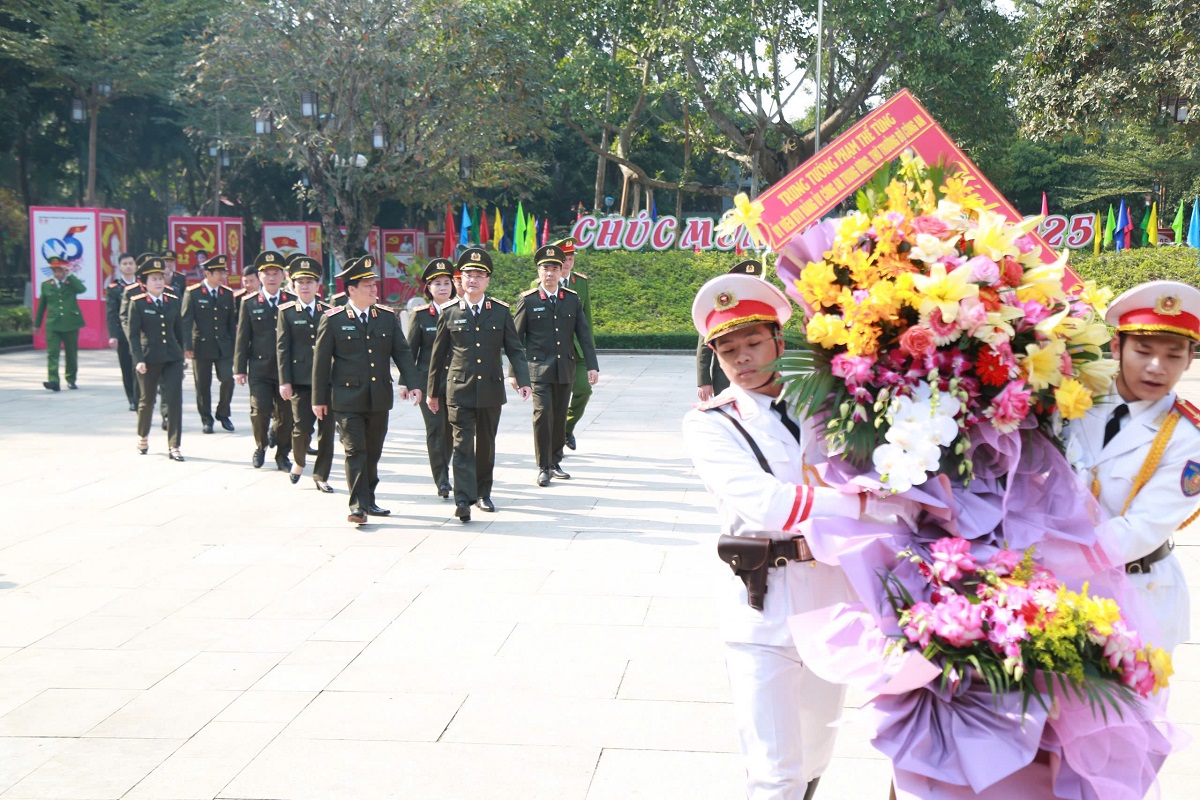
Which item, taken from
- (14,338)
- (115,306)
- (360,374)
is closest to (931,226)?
(360,374)

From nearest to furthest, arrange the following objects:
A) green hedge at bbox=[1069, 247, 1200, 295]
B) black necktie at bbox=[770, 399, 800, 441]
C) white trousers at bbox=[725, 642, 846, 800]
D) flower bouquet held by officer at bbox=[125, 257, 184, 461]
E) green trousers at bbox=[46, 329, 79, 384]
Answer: white trousers at bbox=[725, 642, 846, 800]
black necktie at bbox=[770, 399, 800, 441]
flower bouquet held by officer at bbox=[125, 257, 184, 461]
green trousers at bbox=[46, 329, 79, 384]
green hedge at bbox=[1069, 247, 1200, 295]

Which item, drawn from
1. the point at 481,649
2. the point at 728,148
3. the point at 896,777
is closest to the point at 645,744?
the point at 481,649

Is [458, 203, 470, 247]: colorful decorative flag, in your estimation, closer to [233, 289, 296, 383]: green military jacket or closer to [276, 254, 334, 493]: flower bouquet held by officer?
[233, 289, 296, 383]: green military jacket

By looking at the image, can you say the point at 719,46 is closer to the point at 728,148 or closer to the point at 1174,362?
the point at 728,148

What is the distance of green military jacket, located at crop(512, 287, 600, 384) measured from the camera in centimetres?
973

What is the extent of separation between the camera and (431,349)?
9023mm

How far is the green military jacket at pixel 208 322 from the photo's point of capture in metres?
12.3

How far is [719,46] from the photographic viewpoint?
25.4 metres

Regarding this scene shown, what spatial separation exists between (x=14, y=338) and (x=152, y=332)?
1323 cm

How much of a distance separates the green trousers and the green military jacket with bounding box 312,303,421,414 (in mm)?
8657

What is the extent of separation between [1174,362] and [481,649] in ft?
10.8

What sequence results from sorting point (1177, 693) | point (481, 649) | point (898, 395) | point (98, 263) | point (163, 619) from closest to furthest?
point (898, 395), point (1177, 693), point (481, 649), point (163, 619), point (98, 263)

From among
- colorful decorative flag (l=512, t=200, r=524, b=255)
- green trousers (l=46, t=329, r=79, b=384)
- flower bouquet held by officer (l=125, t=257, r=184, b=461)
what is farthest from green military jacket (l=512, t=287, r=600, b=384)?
colorful decorative flag (l=512, t=200, r=524, b=255)

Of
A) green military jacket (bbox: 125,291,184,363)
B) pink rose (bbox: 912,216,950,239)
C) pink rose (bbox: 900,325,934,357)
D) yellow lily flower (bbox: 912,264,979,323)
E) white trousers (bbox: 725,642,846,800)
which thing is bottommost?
white trousers (bbox: 725,642,846,800)
